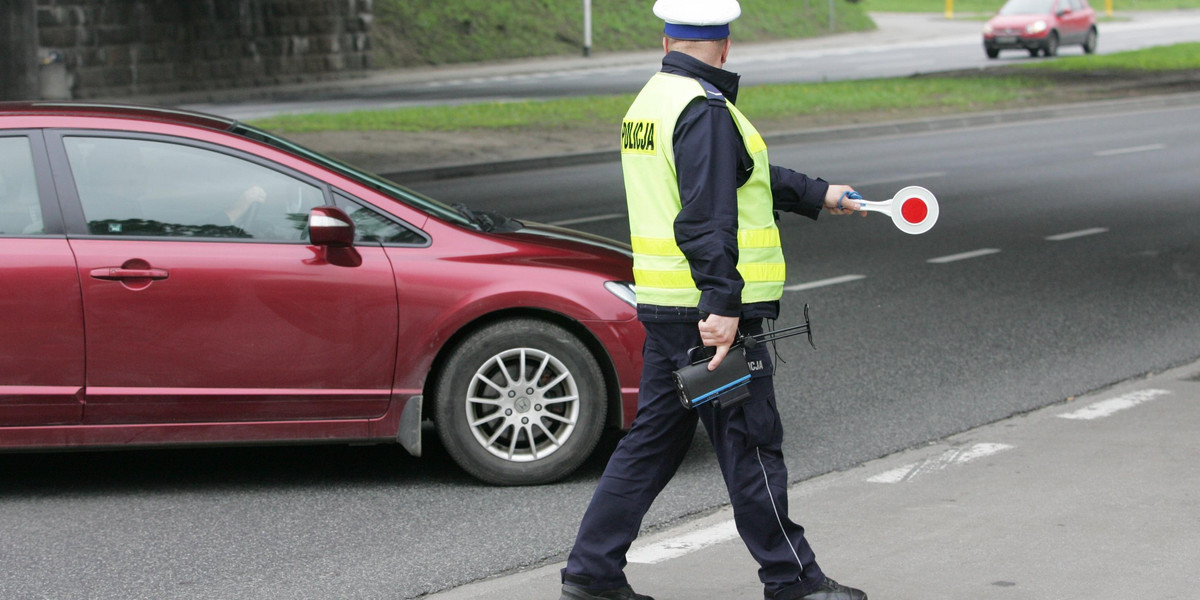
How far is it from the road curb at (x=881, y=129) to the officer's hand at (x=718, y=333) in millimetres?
12953

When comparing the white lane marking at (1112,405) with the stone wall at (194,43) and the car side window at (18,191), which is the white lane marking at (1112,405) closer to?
the car side window at (18,191)

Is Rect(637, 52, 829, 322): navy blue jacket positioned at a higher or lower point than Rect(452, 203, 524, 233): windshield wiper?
higher

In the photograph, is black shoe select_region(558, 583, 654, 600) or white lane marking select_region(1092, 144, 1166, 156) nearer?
black shoe select_region(558, 583, 654, 600)

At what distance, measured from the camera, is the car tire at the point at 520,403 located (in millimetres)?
5605

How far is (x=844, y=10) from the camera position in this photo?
5303 centimetres

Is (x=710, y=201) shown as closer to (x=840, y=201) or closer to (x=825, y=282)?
(x=840, y=201)

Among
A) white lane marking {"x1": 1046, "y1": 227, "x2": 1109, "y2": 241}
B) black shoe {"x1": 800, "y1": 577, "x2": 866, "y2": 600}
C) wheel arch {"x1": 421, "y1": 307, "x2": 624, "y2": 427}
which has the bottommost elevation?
white lane marking {"x1": 1046, "y1": 227, "x2": 1109, "y2": 241}

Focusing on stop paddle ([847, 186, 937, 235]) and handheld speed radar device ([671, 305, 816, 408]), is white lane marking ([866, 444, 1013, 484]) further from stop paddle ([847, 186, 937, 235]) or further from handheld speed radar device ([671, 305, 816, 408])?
handheld speed radar device ([671, 305, 816, 408])

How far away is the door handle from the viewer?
537cm

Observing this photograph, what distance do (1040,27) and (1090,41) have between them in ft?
8.75

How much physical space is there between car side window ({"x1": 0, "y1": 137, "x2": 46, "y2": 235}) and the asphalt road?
3.35ft

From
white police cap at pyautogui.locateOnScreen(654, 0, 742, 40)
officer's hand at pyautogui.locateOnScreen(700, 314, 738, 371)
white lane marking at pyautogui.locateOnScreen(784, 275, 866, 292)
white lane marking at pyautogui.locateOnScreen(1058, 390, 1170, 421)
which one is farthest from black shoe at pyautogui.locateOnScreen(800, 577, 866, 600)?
white lane marking at pyautogui.locateOnScreen(784, 275, 866, 292)

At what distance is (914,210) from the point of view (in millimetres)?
4184

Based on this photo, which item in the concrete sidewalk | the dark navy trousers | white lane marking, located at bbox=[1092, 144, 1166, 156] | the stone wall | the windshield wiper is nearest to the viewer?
the dark navy trousers
